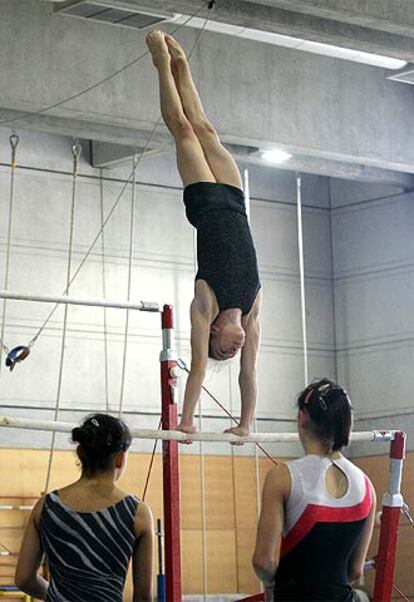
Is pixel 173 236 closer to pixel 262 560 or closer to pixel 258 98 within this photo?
pixel 258 98

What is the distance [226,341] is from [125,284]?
6580mm

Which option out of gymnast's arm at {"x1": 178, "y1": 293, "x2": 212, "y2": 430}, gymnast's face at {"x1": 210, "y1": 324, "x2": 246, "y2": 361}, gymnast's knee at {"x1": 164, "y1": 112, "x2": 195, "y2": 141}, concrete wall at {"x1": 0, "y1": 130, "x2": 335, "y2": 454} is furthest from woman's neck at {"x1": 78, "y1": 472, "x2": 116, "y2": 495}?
concrete wall at {"x1": 0, "y1": 130, "x2": 335, "y2": 454}

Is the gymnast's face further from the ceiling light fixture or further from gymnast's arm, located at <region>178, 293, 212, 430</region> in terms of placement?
the ceiling light fixture

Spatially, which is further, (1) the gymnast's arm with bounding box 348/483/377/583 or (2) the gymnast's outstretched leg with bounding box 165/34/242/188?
(2) the gymnast's outstretched leg with bounding box 165/34/242/188

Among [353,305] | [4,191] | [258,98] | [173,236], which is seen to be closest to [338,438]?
[258,98]

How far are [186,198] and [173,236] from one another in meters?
6.74

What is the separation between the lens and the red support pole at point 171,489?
5977 mm

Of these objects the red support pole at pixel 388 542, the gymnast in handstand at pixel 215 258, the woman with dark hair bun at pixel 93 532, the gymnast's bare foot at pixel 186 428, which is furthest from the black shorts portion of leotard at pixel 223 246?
the woman with dark hair bun at pixel 93 532

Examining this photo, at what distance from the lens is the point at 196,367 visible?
6355 mm

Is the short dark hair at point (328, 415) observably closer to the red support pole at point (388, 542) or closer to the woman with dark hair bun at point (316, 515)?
the woman with dark hair bun at point (316, 515)

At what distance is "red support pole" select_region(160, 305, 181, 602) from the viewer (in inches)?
235

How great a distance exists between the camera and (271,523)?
3.75 metres

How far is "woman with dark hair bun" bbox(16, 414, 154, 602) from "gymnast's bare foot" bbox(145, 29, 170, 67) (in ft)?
11.0

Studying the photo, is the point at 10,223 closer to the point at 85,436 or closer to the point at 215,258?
the point at 215,258
